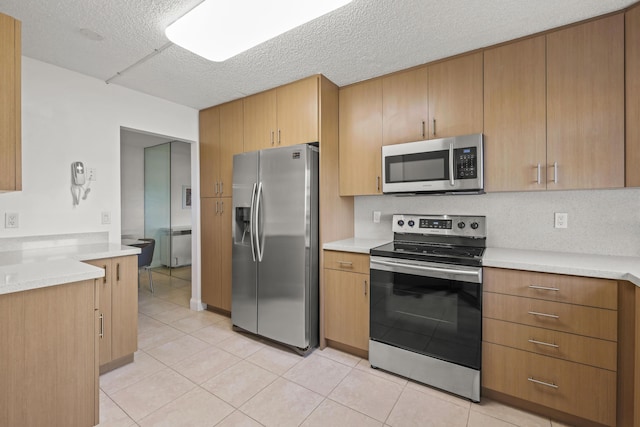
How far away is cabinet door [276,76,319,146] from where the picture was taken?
8.25ft

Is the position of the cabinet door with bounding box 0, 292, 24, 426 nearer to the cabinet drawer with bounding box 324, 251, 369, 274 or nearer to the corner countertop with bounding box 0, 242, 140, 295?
the corner countertop with bounding box 0, 242, 140, 295

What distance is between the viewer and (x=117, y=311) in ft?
7.20

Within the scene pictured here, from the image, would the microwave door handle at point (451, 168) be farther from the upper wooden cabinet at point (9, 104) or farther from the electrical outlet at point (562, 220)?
the upper wooden cabinet at point (9, 104)

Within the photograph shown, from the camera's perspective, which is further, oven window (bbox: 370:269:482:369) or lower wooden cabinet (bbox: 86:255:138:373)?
lower wooden cabinet (bbox: 86:255:138:373)

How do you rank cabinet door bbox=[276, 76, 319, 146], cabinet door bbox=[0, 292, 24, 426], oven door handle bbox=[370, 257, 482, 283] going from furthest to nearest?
cabinet door bbox=[276, 76, 319, 146] < oven door handle bbox=[370, 257, 482, 283] < cabinet door bbox=[0, 292, 24, 426]

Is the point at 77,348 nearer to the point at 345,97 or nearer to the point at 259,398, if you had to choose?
the point at 259,398

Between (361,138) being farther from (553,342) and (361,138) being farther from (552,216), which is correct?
(553,342)

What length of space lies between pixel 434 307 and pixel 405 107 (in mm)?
1587

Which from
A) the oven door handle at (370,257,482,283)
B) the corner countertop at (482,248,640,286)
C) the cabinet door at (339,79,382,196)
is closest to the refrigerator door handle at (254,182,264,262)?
the cabinet door at (339,79,382,196)

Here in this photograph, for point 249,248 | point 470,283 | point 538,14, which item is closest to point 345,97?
point 538,14

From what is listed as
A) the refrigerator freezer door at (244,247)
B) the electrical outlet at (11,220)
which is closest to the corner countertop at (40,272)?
the electrical outlet at (11,220)

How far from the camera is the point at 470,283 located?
1803mm

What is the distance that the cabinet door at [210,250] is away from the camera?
3252 mm

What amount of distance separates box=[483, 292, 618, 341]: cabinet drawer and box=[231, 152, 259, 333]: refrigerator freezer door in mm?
1896
